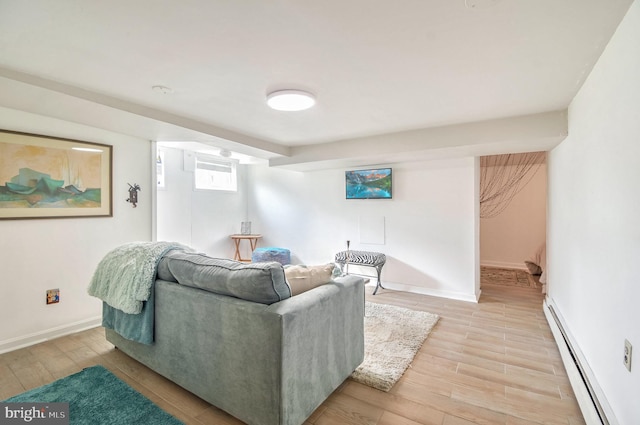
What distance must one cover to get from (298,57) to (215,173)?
166 inches

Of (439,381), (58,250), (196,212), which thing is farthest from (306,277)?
(196,212)

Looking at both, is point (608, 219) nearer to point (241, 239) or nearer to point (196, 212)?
point (196, 212)

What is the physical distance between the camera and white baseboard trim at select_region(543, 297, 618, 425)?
1.56 metres

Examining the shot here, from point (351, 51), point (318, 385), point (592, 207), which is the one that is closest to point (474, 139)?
point (592, 207)

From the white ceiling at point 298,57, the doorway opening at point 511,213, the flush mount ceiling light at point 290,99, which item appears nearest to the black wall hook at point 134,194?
the white ceiling at point 298,57

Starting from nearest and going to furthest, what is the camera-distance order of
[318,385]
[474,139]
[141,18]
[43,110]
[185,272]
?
[141,18] → [318,385] → [185,272] → [43,110] → [474,139]

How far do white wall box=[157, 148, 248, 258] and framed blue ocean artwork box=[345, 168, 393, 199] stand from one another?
2.50 m

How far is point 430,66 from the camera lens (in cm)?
196

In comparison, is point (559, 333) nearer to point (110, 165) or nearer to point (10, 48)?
point (10, 48)

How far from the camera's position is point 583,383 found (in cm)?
186

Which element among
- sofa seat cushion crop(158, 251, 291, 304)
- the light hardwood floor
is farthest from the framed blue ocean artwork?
sofa seat cushion crop(158, 251, 291, 304)

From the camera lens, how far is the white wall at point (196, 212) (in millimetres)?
4703

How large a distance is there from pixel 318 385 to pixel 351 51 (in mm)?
2056

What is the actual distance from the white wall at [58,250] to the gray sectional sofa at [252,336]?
1.53 m
